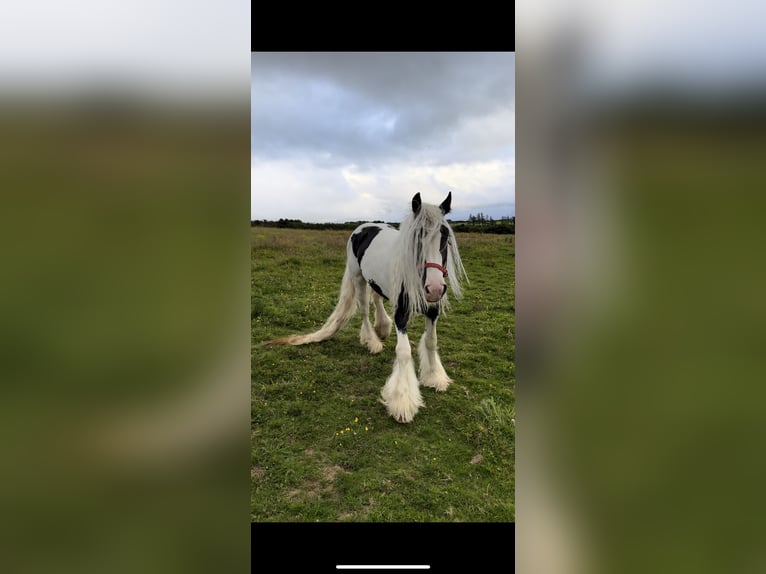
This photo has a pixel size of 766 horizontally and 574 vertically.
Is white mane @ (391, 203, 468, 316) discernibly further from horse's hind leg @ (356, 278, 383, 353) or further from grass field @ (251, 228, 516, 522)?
horse's hind leg @ (356, 278, 383, 353)

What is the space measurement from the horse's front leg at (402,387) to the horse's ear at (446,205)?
2.81ft

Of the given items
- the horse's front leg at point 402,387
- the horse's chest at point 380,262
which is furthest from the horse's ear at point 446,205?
the horse's front leg at point 402,387

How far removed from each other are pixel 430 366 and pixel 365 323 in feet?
3.75

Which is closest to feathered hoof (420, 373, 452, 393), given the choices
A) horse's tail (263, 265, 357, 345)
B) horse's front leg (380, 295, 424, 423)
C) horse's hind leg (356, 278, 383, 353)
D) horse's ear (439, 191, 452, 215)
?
horse's front leg (380, 295, 424, 423)

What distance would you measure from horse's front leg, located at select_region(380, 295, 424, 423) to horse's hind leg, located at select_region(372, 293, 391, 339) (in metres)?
1.33

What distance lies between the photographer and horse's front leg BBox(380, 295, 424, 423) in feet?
10.6

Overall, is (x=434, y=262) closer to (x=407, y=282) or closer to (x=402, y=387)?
(x=407, y=282)
